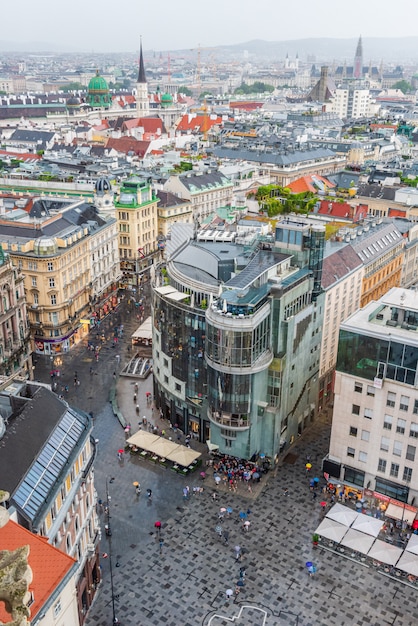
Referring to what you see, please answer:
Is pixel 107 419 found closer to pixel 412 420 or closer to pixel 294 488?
pixel 294 488

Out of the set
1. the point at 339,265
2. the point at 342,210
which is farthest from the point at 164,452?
the point at 342,210

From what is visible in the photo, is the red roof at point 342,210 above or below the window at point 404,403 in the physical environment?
above

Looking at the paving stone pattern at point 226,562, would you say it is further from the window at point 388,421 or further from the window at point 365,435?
the window at point 388,421

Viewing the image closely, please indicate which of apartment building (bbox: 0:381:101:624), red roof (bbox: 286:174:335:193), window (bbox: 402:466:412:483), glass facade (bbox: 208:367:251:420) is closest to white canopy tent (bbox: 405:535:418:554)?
window (bbox: 402:466:412:483)

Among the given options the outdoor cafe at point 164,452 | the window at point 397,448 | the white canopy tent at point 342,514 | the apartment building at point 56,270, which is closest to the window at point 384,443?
the window at point 397,448

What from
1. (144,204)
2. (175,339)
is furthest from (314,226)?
(144,204)

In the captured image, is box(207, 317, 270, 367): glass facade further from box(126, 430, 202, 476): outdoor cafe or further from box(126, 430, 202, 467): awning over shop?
box(126, 430, 202, 476): outdoor cafe
